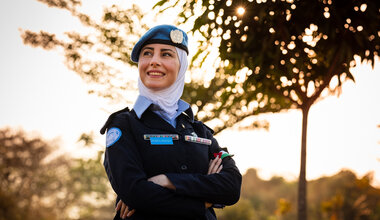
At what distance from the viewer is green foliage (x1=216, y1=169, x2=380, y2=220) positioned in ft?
83.5

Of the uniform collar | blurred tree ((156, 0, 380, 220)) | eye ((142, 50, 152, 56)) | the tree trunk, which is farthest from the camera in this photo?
the tree trunk

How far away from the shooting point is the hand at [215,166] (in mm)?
2287

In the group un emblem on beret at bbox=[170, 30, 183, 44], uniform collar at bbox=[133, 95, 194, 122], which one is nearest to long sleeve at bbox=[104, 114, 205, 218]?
uniform collar at bbox=[133, 95, 194, 122]

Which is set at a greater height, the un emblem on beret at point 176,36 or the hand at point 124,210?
the un emblem on beret at point 176,36

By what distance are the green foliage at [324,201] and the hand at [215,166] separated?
18.5m

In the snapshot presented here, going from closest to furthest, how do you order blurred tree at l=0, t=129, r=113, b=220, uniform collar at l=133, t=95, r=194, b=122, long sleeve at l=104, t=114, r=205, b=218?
long sleeve at l=104, t=114, r=205, b=218 < uniform collar at l=133, t=95, r=194, b=122 < blurred tree at l=0, t=129, r=113, b=220

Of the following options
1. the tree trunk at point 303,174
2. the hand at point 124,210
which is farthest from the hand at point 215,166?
the tree trunk at point 303,174

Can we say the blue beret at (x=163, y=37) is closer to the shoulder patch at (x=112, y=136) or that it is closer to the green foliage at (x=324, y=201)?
the shoulder patch at (x=112, y=136)

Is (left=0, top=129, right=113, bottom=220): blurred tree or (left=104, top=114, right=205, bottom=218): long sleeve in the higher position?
(left=0, top=129, right=113, bottom=220): blurred tree

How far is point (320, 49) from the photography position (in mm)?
Result: 4270

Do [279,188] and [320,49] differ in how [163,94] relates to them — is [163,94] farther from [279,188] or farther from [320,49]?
[279,188]

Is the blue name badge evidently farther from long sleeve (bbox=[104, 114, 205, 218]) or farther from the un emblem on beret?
the un emblem on beret

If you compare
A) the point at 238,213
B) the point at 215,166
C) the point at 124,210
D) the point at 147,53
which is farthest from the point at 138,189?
the point at 238,213

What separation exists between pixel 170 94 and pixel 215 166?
1.73 ft
